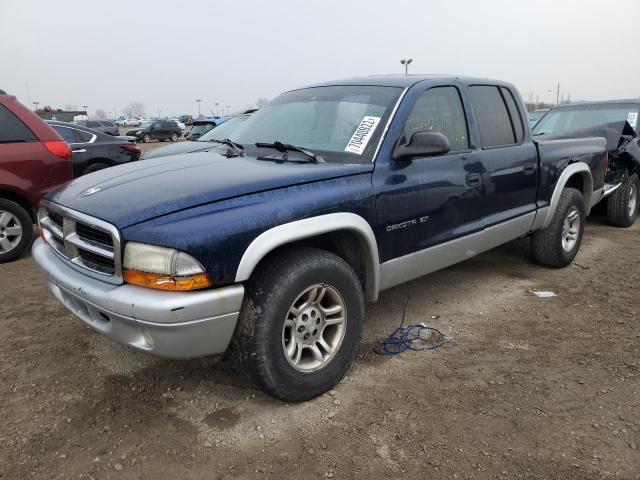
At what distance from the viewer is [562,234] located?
Answer: 16.1 ft

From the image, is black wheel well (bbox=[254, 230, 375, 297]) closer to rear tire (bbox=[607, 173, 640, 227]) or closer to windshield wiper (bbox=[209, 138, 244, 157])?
windshield wiper (bbox=[209, 138, 244, 157])

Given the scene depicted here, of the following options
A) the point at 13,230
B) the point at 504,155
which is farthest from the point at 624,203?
the point at 13,230

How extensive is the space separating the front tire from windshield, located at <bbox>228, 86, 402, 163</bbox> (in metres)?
0.78

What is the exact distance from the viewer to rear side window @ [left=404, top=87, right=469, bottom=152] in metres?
3.35

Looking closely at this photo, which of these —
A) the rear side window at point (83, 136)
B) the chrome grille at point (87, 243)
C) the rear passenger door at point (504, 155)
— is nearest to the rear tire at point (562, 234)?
the rear passenger door at point (504, 155)

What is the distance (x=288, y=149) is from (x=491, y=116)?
1.90 metres

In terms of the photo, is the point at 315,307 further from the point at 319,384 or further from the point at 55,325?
the point at 55,325

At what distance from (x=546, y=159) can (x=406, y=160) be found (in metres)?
2.03

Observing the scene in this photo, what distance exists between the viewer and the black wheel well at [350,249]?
9.44 ft

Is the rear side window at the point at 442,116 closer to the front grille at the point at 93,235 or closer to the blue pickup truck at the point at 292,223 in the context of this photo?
the blue pickup truck at the point at 292,223

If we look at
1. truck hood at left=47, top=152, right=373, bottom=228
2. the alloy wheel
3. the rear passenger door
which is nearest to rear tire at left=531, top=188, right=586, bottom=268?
the alloy wheel

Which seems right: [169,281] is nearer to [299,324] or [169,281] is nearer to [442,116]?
[299,324]

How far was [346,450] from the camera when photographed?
2.38m

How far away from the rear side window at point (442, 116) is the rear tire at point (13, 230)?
13.9 ft
